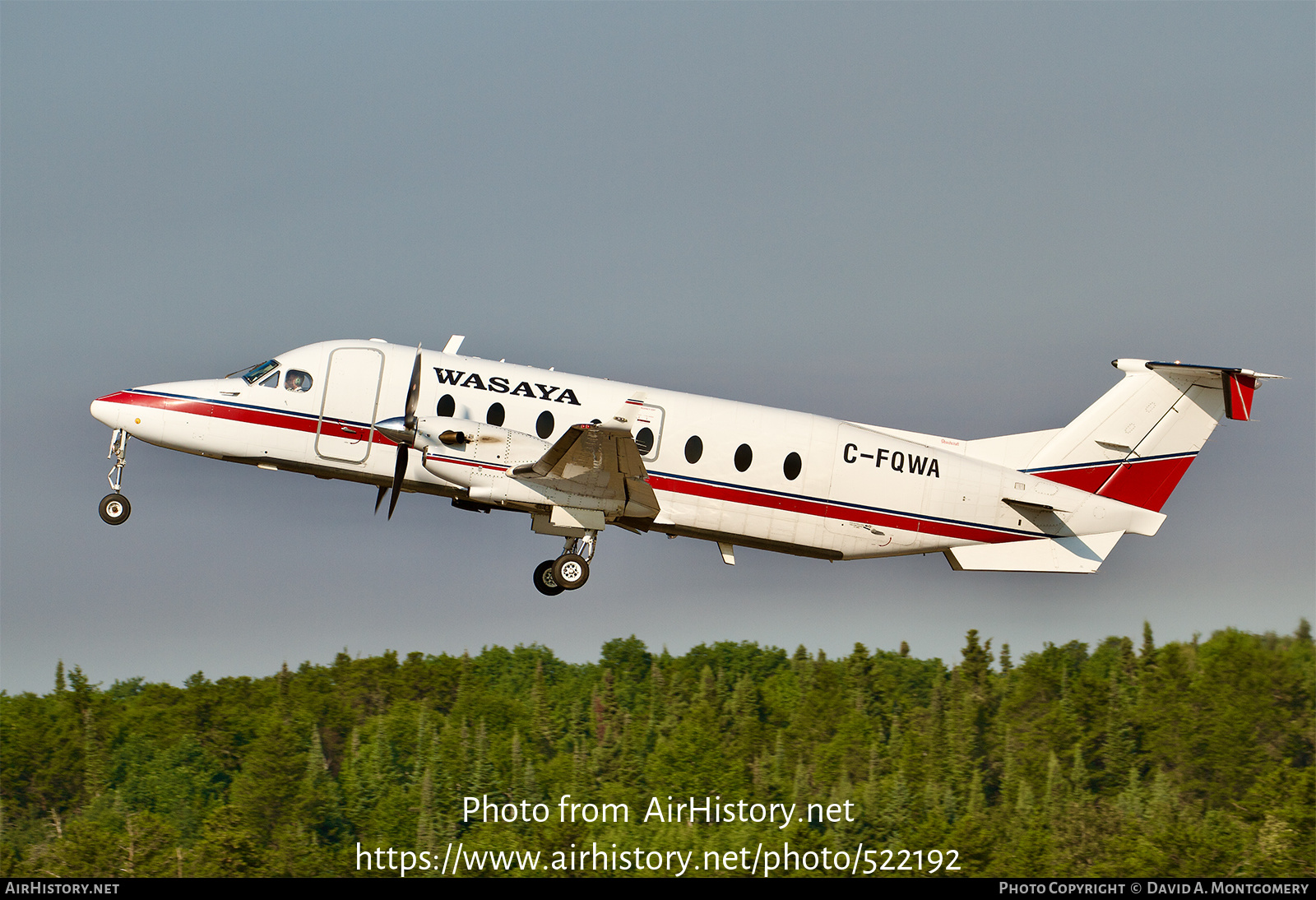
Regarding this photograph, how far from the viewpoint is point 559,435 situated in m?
23.4

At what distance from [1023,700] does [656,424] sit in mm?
70315

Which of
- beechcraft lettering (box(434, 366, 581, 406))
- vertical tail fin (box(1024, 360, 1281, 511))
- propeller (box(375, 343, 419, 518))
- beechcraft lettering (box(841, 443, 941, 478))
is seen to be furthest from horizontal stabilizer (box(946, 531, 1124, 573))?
propeller (box(375, 343, 419, 518))

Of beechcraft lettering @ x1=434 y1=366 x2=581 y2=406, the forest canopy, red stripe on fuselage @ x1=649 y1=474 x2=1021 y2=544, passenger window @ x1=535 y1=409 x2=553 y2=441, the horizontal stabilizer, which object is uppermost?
beechcraft lettering @ x1=434 y1=366 x2=581 y2=406

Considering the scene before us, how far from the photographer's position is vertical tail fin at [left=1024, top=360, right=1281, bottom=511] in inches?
1011

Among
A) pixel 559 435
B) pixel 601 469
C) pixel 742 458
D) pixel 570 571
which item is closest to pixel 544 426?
pixel 559 435

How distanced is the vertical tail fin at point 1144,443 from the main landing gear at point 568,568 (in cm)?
888

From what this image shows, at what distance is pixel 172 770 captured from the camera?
8756cm

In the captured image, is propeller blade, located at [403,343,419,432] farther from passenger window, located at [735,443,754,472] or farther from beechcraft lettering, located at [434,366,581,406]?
passenger window, located at [735,443,754,472]

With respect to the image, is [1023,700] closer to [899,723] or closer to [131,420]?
[899,723]

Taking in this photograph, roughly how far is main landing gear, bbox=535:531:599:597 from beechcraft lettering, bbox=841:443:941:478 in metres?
4.99

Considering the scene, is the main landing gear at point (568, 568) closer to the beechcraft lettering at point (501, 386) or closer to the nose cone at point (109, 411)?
the beechcraft lettering at point (501, 386)

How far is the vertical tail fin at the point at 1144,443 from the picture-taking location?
25.7 meters

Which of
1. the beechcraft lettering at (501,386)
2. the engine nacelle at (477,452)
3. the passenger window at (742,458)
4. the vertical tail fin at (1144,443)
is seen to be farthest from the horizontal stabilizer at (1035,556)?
the engine nacelle at (477,452)

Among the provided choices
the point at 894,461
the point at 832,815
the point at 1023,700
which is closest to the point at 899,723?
the point at 1023,700
